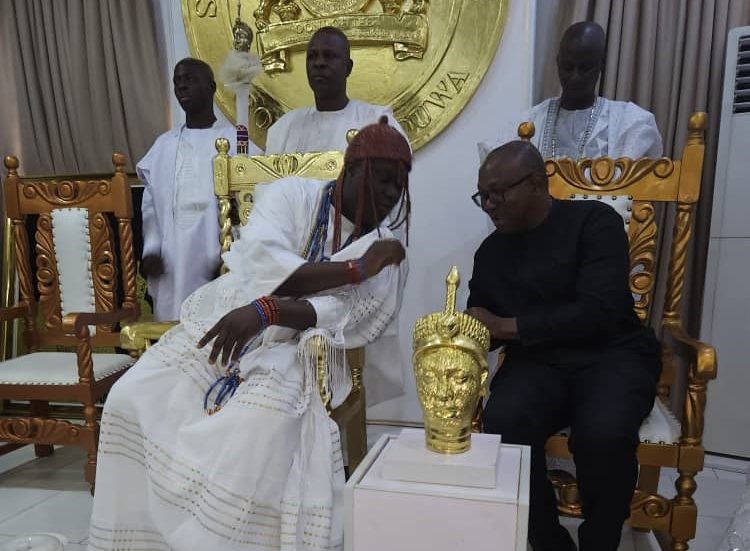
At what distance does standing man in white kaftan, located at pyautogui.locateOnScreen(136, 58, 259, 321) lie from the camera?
2.66 meters

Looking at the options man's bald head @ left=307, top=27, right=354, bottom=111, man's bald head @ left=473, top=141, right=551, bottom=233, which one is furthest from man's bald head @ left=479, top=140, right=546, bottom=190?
Answer: man's bald head @ left=307, top=27, right=354, bottom=111

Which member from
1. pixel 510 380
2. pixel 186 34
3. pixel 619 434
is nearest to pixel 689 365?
pixel 619 434

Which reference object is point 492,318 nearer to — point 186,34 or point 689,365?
point 689,365

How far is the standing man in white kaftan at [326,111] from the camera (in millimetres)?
2395

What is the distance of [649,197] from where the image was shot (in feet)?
6.49

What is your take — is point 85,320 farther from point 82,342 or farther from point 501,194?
point 501,194

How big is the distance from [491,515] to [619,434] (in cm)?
62

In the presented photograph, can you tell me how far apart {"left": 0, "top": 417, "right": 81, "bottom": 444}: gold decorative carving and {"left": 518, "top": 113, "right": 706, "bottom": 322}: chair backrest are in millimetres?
2096

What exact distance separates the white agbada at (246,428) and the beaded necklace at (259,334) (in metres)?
0.02

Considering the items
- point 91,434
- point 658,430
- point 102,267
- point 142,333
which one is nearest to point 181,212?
point 102,267

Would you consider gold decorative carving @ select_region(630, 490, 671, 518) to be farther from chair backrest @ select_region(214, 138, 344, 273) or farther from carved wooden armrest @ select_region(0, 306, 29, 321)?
carved wooden armrest @ select_region(0, 306, 29, 321)

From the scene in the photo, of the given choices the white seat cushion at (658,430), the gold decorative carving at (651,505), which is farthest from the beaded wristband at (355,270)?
the gold decorative carving at (651,505)

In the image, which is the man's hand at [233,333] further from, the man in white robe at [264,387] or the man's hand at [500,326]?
the man's hand at [500,326]

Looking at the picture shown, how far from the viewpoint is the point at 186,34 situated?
10.1 feet
